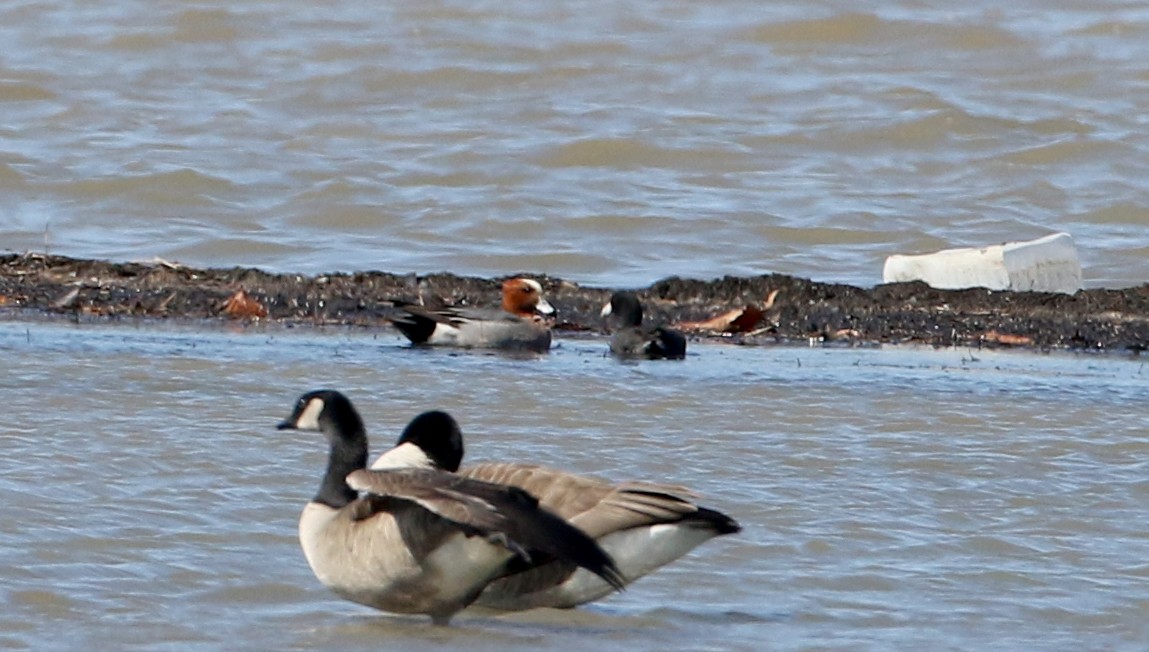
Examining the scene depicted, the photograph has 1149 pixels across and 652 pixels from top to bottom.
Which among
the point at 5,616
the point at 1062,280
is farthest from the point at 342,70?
the point at 5,616

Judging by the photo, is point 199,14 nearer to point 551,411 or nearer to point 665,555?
point 551,411

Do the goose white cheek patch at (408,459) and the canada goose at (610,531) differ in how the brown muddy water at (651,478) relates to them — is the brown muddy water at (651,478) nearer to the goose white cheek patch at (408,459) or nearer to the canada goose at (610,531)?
the canada goose at (610,531)

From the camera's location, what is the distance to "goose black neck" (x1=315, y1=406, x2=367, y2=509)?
17.5 feet

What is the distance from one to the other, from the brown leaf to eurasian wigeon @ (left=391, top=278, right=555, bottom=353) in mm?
952

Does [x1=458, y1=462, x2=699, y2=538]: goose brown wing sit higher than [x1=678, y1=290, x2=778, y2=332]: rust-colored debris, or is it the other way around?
[x1=678, y1=290, x2=778, y2=332]: rust-colored debris

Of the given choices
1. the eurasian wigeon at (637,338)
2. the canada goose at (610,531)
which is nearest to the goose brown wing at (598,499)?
the canada goose at (610,531)

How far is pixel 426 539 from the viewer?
5008mm

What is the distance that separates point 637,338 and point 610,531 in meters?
5.37

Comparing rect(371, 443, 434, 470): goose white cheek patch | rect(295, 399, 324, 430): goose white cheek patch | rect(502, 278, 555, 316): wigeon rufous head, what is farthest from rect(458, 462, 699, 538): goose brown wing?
rect(502, 278, 555, 316): wigeon rufous head

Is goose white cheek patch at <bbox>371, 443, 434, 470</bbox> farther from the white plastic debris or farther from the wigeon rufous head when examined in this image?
the white plastic debris

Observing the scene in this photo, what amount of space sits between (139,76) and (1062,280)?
11.5m

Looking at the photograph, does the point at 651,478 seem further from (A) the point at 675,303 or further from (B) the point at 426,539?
(A) the point at 675,303

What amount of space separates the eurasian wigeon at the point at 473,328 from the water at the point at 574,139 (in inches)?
122

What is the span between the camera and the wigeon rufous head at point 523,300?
39.4 feet
